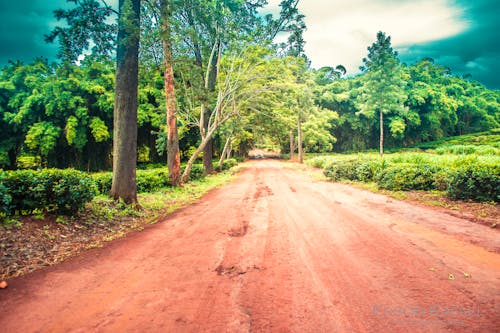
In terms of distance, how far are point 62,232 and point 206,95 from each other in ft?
34.6

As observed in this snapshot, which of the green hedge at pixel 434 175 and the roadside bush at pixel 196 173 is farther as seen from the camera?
the roadside bush at pixel 196 173

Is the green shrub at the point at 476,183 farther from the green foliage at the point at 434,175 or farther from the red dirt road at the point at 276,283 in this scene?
the red dirt road at the point at 276,283

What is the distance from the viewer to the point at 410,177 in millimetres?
9523

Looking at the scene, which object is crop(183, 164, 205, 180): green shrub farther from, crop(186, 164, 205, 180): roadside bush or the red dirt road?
the red dirt road

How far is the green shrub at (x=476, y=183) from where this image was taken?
671 centimetres

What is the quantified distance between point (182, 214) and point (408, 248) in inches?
217

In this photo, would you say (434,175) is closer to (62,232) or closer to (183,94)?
(62,232)

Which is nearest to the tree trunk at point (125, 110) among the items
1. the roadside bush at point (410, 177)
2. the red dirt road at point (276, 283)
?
the red dirt road at point (276, 283)

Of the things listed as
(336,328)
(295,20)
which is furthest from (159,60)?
(336,328)

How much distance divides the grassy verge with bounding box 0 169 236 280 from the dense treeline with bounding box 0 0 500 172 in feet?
16.0

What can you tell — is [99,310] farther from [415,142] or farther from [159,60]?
[415,142]

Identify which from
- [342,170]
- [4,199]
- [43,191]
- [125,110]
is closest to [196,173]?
[342,170]

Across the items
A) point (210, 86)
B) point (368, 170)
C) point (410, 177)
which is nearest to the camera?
point (410, 177)

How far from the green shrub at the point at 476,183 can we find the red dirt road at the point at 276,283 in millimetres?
2195
